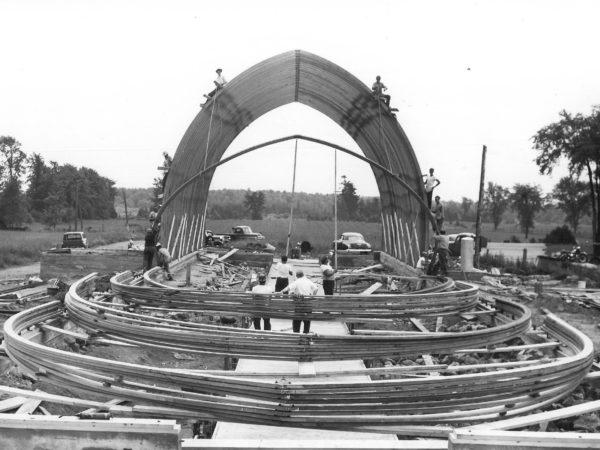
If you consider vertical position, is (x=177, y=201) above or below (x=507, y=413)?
above

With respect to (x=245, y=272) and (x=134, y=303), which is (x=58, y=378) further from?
(x=245, y=272)

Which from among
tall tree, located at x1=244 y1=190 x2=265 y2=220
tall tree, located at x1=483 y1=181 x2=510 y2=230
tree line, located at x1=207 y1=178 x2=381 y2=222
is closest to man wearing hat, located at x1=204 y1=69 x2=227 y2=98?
tree line, located at x1=207 y1=178 x2=381 y2=222

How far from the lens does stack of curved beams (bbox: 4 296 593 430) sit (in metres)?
4.91

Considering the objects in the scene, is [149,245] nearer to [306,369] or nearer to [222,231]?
[306,369]

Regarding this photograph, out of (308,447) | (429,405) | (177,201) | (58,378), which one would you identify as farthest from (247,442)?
(177,201)

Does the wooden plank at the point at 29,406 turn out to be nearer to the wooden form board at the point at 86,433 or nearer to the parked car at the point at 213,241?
the wooden form board at the point at 86,433

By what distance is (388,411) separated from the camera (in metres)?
5.06

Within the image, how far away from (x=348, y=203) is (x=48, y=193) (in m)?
35.1

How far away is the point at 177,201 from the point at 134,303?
908cm

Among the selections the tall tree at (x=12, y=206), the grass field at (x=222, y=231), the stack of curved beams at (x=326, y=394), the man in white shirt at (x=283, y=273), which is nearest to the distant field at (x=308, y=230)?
the grass field at (x=222, y=231)

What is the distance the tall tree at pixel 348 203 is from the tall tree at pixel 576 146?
799 inches

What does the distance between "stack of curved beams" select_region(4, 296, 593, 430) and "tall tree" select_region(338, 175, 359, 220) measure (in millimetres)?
47292

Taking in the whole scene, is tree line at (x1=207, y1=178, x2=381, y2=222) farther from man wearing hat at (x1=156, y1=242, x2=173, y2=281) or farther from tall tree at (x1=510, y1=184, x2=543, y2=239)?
man wearing hat at (x1=156, y1=242, x2=173, y2=281)

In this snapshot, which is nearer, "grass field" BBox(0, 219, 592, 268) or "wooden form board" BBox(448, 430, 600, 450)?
"wooden form board" BBox(448, 430, 600, 450)
